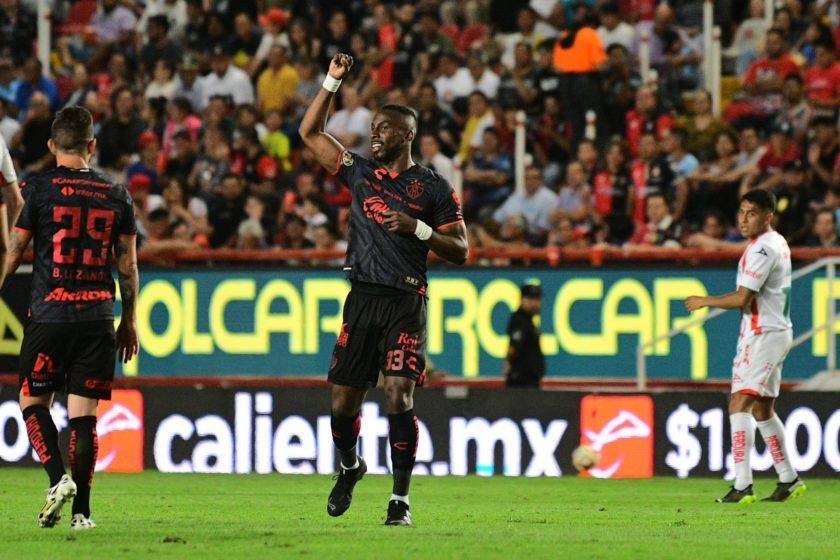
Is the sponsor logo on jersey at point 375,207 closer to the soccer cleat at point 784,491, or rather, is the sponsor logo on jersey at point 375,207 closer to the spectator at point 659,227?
the soccer cleat at point 784,491

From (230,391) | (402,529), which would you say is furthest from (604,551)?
(230,391)

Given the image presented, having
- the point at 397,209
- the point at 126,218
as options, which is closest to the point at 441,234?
the point at 397,209

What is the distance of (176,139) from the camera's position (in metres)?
20.8

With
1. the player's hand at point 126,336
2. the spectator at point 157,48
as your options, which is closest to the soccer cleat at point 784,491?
the player's hand at point 126,336

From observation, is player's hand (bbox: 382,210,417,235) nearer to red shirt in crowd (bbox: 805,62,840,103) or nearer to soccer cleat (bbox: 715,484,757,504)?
soccer cleat (bbox: 715,484,757,504)

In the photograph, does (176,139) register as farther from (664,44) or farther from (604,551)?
(604,551)

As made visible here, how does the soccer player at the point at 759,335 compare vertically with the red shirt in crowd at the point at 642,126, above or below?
below

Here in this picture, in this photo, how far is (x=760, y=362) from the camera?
11898 mm

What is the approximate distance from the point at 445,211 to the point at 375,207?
1.28 feet

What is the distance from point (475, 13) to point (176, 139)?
440 centimetres

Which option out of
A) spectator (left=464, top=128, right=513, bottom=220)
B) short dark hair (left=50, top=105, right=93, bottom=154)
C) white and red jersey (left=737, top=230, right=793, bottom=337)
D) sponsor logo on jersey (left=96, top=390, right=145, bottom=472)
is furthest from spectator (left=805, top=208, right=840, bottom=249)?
short dark hair (left=50, top=105, right=93, bottom=154)

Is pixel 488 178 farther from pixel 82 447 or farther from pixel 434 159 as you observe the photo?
pixel 82 447

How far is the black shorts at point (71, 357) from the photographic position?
8.77 metres

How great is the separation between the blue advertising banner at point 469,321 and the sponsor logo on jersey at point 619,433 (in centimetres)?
53
